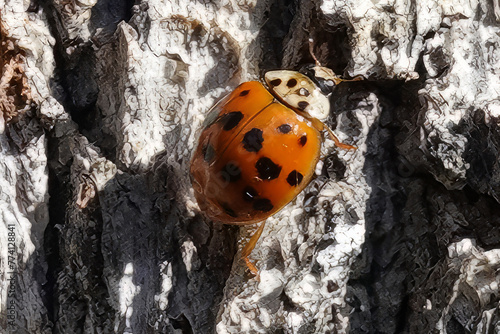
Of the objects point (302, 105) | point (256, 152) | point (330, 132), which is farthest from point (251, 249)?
point (302, 105)

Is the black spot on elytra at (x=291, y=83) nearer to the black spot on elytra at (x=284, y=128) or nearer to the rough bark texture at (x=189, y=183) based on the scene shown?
the rough bark texture at (x=189, y=183)

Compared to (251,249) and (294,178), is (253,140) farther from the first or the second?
(251,249)

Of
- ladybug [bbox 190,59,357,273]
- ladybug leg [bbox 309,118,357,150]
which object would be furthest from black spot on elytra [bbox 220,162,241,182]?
ladybug leg [bbox 309,118,357,150]

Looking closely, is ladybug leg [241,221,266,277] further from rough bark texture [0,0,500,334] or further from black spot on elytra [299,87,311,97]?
black spot on elytra [299,87,311,97]

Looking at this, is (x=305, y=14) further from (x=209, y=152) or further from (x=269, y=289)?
(x=269, y=289)

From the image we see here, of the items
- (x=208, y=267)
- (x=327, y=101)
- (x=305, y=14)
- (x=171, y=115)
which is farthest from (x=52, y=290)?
(x=305, y=14)

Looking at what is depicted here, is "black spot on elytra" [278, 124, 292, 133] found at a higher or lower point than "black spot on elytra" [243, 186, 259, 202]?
higher

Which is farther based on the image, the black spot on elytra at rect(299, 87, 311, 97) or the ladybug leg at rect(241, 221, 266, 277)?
the black spot on elytra at rect(299, 87, 311, 97)
